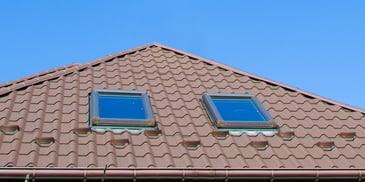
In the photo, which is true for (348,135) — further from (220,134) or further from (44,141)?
(44,141)

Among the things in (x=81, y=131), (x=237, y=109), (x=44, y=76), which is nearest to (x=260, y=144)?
(x=237, y=109)

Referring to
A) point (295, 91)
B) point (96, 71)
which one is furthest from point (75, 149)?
point (295, 91)

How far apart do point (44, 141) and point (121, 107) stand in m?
1.54

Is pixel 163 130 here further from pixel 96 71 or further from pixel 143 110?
pixel 96 71

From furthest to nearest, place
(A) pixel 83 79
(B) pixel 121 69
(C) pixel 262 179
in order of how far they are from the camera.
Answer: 1. (B) pixel 121 69
2. (A) pixel 83 79
3. (C) pixel 262 179

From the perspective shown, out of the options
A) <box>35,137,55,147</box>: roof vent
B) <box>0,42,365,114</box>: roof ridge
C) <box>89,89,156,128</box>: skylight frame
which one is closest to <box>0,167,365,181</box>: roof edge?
<box>35,137,55,147</box>: roof vent

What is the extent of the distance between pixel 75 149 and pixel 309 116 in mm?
3732

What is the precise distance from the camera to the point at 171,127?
685 centimetres

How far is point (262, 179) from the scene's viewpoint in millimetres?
5695

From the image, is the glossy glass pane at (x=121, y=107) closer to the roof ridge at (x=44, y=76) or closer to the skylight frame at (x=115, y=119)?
the skylight frame at (x=115, y=119)

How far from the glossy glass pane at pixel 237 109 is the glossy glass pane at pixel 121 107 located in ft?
3.99

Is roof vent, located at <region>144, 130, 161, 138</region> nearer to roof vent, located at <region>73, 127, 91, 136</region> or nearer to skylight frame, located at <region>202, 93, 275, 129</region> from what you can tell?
roof vent, located at <region>73, 127, 91, 136</region>

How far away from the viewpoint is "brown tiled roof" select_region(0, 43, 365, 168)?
593 cm

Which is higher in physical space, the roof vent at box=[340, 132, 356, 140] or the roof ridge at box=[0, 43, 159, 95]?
the roof ridge at box=[0, 43, 159, 95]
